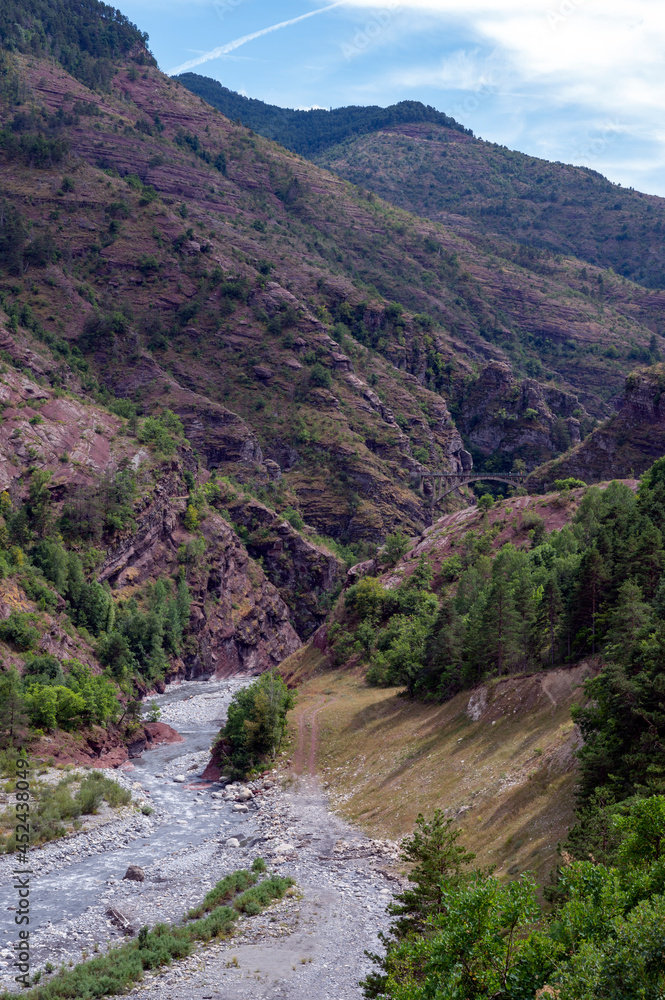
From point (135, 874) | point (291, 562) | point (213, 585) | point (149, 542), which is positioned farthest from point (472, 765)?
point (291, 562)

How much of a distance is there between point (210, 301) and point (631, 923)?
166602mm

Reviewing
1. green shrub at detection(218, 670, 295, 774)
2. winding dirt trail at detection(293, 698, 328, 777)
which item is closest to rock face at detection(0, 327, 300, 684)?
green shrub at detection(218, 670, 295, 774)

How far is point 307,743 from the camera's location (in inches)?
2359

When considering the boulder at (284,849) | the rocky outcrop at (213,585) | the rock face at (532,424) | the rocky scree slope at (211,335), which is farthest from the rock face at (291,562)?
the boulder at (284,849)

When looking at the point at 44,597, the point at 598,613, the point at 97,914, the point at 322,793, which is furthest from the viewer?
the point at 44,597

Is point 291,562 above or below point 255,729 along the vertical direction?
above

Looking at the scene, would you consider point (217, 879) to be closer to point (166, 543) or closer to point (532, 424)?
point (166, 543)

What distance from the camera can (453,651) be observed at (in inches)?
2266

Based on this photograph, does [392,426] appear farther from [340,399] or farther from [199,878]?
[199,878]

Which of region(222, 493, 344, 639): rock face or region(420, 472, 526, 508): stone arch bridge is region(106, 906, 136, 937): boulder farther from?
region(420, 472, 526, 508): stone arch bridge

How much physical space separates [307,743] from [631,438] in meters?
81.3

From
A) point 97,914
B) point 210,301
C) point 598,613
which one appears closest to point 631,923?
point 97,914

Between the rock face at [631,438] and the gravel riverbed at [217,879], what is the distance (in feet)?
271

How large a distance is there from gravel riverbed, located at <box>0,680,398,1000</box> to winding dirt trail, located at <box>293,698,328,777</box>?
5.90 feet
